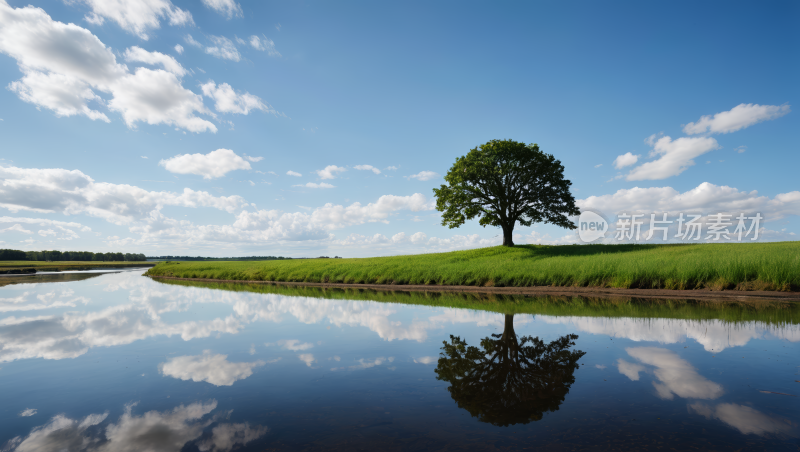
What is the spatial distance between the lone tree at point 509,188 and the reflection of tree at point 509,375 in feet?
97.3

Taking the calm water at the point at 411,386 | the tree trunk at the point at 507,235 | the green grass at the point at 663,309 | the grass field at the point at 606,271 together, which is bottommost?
the calm water at the point at 411,386

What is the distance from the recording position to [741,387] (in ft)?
17.9

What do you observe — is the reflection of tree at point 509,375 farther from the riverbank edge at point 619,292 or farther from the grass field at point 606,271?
the grass field at point 606,271

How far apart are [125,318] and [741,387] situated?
17.8 meters

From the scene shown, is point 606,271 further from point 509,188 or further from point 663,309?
point 509,188

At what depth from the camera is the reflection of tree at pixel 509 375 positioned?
4816mm

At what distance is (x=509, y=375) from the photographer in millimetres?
6145

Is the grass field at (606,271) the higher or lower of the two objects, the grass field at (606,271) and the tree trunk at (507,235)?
the lower

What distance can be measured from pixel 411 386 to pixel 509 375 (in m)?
1.72

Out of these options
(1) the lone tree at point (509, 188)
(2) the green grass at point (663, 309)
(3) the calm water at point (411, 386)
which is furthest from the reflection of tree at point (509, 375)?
(1) the lone tree at point (509, 188)

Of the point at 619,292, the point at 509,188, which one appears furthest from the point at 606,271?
the point at 509,188

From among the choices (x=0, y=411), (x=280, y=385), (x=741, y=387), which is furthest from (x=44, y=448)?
(x=741, y=387)

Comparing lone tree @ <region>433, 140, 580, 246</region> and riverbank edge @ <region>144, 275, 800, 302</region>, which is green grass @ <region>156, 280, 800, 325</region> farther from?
lone tree @ <region>433, 140, 580, 246</region>

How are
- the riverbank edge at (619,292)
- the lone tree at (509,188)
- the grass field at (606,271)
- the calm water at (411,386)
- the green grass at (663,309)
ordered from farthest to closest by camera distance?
the lone tree at (509,188)
the grass field at (606,271)
the riverbank edge at (619,292)
the green grass at (663,309)
the calm water at (411,386)
